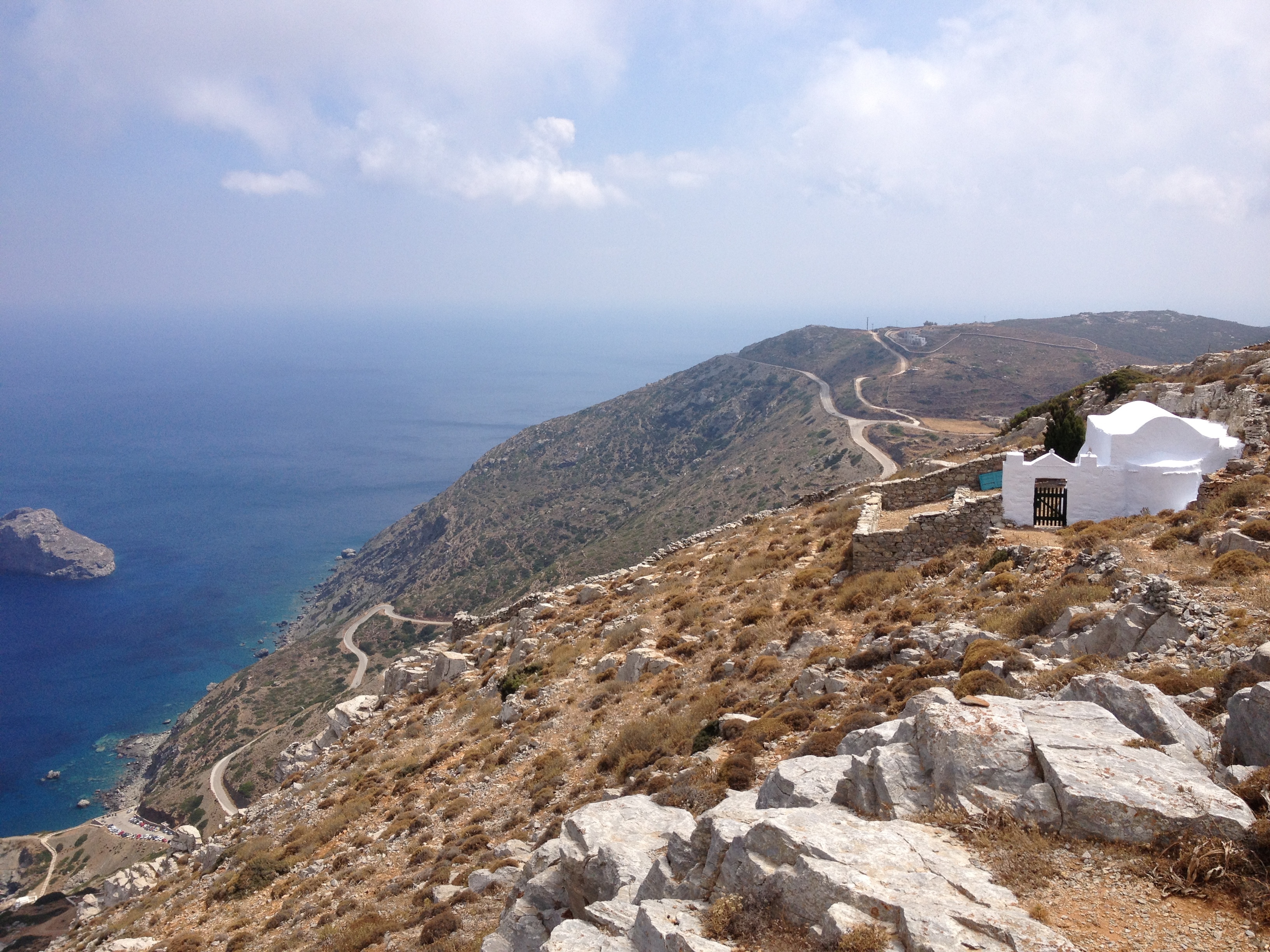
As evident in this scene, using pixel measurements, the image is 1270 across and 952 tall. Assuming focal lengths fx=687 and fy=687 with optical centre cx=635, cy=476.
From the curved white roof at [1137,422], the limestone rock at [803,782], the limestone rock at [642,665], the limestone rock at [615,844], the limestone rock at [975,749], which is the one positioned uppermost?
the curved white roof at [1137,422]

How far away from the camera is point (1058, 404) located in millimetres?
31078

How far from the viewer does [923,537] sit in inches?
647

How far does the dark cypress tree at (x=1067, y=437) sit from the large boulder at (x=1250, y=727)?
17.7 m

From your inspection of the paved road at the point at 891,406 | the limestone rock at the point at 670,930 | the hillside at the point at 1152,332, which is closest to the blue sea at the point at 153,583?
the limestone rock at the point at 670,930

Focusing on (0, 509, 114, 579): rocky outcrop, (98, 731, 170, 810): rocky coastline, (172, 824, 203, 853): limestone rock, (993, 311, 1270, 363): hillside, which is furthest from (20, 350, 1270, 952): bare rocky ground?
(0, 509, 114, 579): rocky outcrop

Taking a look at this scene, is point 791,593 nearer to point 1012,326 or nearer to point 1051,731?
point 1051,731

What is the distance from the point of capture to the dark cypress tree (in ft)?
73.0

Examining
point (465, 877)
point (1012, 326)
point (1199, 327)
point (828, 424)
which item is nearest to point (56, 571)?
point (828, 424)

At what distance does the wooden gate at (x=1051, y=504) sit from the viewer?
56.6ft

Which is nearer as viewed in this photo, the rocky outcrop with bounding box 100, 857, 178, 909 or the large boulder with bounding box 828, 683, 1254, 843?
the large boulder with bounding box 828, 683, 1254, 843

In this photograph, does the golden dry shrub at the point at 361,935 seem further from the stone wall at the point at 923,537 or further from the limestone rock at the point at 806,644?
the stone wall at the point at 923,537

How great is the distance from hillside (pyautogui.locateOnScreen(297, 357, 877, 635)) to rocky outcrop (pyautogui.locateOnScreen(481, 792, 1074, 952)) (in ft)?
175

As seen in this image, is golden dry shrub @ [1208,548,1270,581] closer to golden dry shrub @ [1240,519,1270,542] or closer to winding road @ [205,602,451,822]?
golden dry shrub @ [1240,519,1270,542]

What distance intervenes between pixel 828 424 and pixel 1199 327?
359 feet
